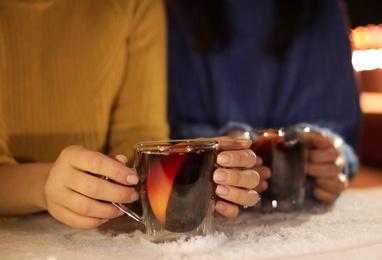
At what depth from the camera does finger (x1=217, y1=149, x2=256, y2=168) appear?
710 mm

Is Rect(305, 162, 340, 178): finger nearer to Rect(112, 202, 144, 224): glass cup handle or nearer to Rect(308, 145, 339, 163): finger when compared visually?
Rect(308, 145, 339, 163): finger

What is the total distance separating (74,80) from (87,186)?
16.3 inches

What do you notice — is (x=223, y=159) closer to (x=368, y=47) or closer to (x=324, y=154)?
(x=324, y=154)

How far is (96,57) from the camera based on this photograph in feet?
3.56

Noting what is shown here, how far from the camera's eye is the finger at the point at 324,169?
0.96 meters

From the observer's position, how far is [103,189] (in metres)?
0.69

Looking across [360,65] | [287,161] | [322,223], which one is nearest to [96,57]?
[287,161]

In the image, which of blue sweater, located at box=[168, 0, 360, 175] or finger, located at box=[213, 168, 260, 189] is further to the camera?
blue sweater, located at box=[168, 0, 360, 175]

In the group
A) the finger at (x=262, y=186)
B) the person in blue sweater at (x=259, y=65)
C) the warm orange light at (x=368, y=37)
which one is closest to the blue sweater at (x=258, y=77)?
the person in blue sweater at (x=259, y=65)

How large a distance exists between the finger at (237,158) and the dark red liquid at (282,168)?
3.9 inches

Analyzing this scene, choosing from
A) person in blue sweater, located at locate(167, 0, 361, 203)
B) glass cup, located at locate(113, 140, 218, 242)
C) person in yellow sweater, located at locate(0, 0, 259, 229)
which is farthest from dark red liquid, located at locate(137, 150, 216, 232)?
person in blue sweater, located at locate(167, 0, 361, 203)

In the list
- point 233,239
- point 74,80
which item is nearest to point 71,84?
point 74,80

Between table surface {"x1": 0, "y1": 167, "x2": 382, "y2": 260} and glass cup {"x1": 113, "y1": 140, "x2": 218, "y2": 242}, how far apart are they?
25mm

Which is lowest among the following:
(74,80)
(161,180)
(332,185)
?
(332,185)
